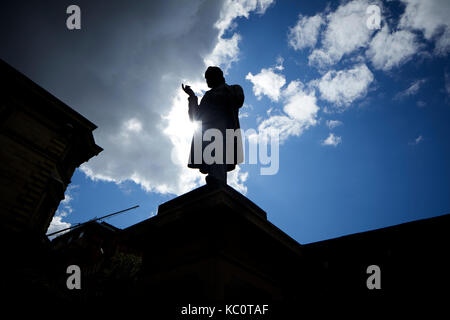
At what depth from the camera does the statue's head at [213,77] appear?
456 centimetres

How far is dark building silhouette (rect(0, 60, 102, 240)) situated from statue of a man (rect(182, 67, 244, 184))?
17743mm

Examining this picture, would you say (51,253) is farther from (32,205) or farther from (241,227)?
(241,227)

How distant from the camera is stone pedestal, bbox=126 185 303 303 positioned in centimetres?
249

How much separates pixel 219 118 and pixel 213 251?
2203 millimetres

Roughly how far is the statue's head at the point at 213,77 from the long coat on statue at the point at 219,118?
159 millimetres

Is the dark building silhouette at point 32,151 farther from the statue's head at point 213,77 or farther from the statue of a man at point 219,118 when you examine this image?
the statue's head at point 213,77

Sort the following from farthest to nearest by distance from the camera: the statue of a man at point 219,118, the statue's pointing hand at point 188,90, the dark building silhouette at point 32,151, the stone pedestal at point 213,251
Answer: the dark building silhouette at point 32,151, the statue's pointing hand at point 188,90, the statue of a man at point 219,118, the stone pedestal at point 213,251

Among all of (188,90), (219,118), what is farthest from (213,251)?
(188,90)

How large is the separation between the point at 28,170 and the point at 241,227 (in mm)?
20385

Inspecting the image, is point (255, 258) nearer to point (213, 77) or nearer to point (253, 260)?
point (253, 260)

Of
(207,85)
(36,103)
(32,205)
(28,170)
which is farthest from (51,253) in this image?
(207,85)

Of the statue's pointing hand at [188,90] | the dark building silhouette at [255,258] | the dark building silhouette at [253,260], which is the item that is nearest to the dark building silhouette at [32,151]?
the dark building silhouette at [253,260]
